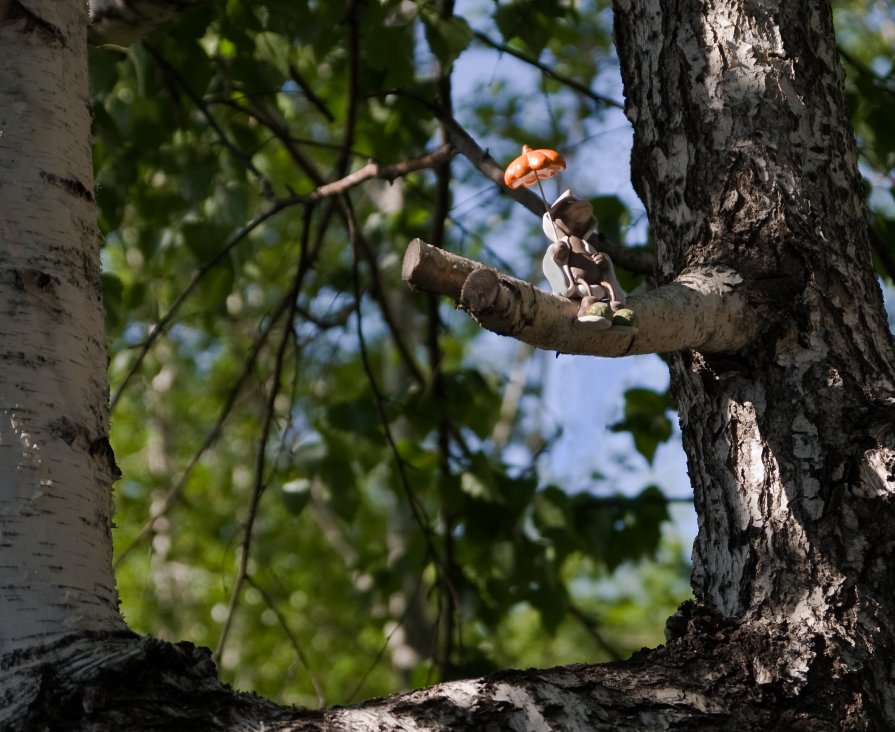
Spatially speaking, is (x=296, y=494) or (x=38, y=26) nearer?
(x=38, y=26)

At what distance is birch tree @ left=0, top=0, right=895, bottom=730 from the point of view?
1142mm

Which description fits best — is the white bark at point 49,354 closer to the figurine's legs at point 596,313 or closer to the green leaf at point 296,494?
the figurine's legs at point 596,313

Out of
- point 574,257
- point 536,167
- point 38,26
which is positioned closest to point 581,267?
point 574,257

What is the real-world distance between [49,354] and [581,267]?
2.21 feet

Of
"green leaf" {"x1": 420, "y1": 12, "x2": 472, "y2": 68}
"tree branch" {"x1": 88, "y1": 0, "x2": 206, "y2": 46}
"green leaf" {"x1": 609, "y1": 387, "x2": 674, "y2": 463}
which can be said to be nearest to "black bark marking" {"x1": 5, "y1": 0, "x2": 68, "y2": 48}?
"tree branch" {"x1": 88, "y1": 0, "x2": 206, "y2": 46}

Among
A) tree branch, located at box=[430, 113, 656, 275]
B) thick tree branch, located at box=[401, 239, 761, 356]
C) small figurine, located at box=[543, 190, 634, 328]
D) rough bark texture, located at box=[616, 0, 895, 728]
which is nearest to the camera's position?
thick tree branch, located at box=[401, 239, 761, 356]

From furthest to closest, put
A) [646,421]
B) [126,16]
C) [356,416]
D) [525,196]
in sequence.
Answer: [646,421]
[356,416]
[126,16]
[525,196]

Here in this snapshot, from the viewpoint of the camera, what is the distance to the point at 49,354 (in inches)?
50.3

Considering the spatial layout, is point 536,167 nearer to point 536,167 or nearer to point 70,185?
point 536,167

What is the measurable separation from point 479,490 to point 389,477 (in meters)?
0.37

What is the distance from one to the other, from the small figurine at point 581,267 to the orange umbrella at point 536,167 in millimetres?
38

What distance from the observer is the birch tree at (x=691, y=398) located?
44.9 inches

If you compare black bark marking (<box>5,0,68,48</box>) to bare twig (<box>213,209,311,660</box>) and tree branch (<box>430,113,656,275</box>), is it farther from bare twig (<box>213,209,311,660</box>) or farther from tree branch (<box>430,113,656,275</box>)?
bare twig (<box>213,209,311,660</box>)

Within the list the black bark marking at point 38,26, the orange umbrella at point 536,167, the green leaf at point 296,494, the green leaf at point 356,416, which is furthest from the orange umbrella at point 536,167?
the green leaf at point 296,494
